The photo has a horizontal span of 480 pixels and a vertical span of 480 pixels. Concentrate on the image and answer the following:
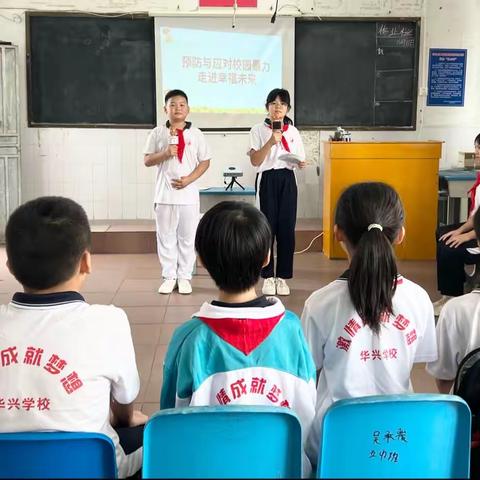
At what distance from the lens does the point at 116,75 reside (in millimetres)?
6203

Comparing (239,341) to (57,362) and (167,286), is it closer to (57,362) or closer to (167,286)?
(57,362)

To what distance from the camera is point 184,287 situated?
459 cm

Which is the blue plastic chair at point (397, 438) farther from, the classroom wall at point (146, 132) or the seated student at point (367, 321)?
the classroom wall at point (146, 132)

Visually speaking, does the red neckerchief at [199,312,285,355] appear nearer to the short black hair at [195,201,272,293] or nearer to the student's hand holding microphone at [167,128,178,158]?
the short black hair at [195,201,272,293]

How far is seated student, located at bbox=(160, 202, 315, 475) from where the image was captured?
4.51 feet

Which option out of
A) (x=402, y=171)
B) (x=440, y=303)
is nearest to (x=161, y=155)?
(x=440, y=303)

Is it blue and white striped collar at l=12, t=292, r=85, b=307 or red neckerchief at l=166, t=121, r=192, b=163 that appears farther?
red neckerchief at l=166, t=121, r=192, b=163

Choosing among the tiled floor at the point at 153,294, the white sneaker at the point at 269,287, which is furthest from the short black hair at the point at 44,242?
the white sneaker at the point at 269,287

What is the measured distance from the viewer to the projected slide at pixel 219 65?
6160 mm

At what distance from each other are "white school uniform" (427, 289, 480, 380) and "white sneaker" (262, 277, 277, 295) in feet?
8.90

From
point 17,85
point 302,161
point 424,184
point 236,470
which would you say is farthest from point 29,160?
point 236,470

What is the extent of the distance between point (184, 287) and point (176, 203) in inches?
24.3

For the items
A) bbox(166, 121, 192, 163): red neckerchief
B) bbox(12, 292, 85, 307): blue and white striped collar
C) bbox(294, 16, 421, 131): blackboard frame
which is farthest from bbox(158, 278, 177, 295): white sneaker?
bbox(12, 292, 85, 307): blue and white striped collar

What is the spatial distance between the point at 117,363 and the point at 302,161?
10.6 ft
